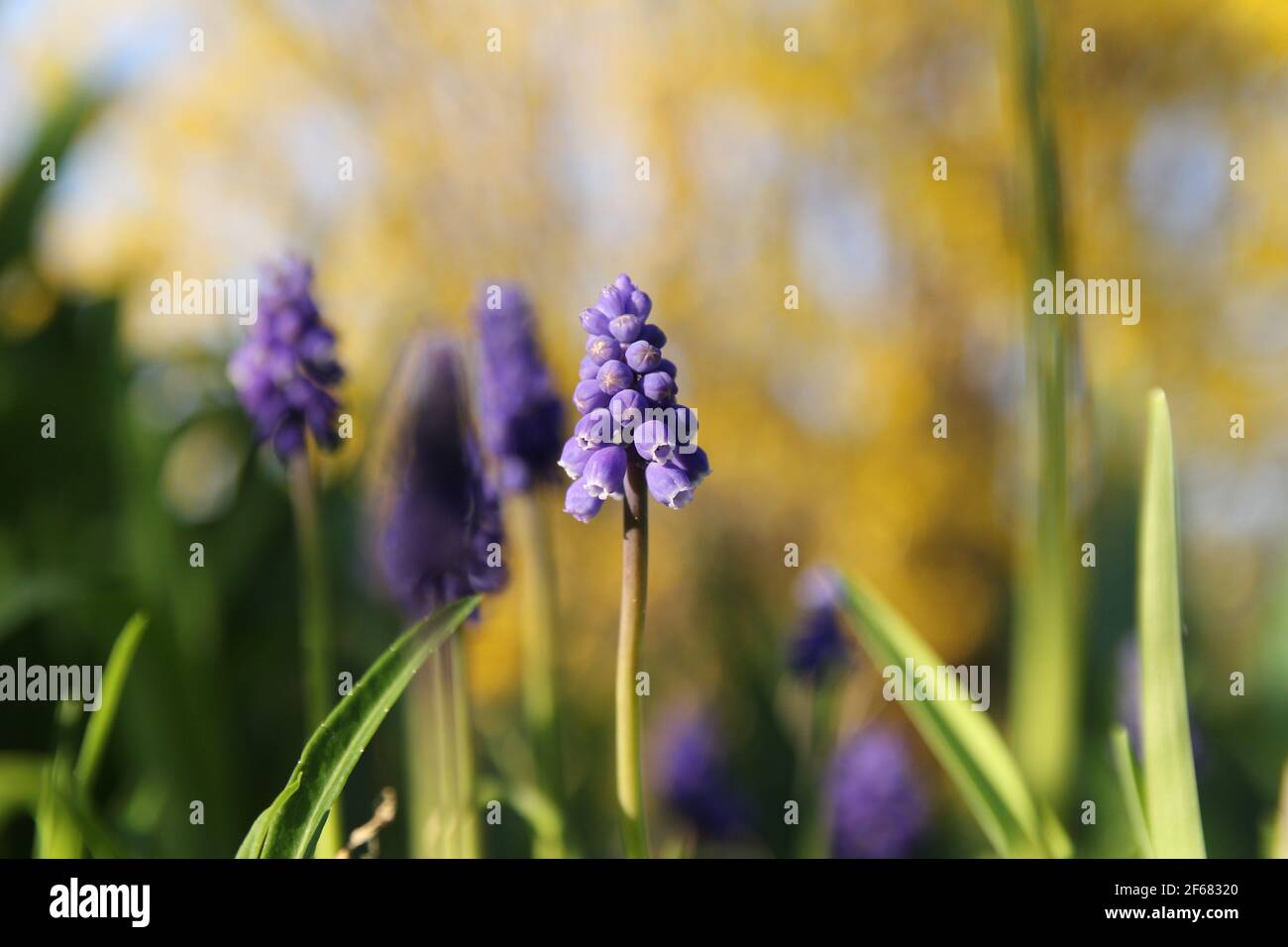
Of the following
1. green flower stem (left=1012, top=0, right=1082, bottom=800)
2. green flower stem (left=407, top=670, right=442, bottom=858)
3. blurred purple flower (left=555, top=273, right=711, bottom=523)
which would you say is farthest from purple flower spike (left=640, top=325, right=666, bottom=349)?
green flower stem (left=1012, top=0, right=1082, bottom=800)

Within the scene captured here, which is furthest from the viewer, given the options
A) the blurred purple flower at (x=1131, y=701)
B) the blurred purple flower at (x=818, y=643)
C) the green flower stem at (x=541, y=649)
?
the blurred purple flower at (x=818, y=643)

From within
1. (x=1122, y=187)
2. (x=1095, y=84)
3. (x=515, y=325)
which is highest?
(x=1095, y=84)

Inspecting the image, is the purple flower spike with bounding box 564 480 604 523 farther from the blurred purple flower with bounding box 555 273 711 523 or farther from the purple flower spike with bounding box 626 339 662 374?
the purple flower spike with bounding box 626 339 662 374

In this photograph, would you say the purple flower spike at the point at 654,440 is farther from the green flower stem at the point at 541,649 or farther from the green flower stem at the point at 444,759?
the green flower stem at the point at 541,649

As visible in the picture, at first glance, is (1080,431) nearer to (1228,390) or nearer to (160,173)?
(1228,390)

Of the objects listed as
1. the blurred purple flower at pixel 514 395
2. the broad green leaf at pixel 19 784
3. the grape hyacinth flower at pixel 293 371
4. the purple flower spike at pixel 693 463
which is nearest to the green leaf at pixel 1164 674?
the purple flower spike at pixel 693 463
